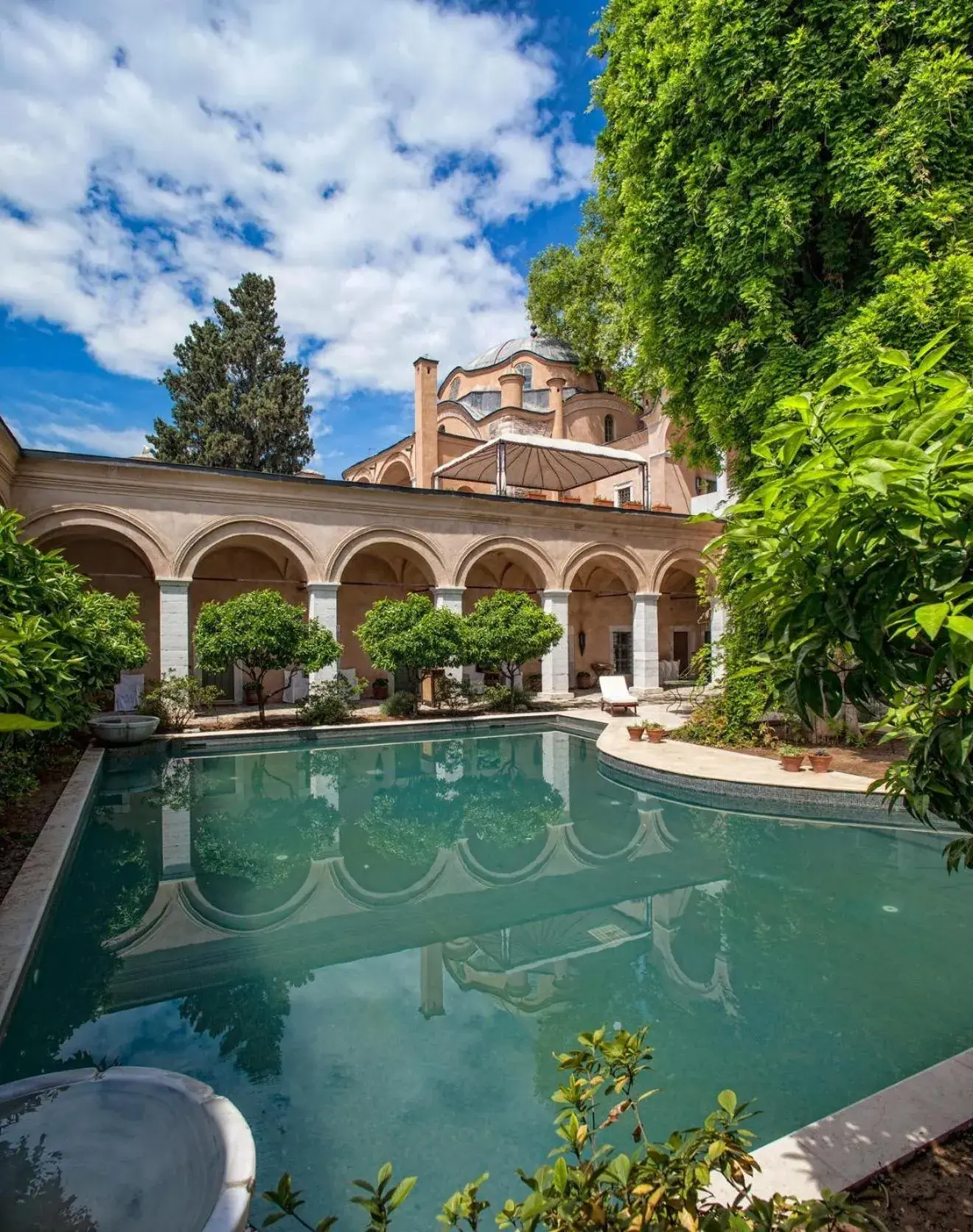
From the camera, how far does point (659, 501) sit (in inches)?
922

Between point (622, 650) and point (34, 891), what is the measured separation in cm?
2063

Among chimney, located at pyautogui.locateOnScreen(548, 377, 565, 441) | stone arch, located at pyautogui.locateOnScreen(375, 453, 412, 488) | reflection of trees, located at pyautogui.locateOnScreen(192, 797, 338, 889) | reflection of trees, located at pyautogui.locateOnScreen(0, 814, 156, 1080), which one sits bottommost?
reflection of trees, located at pyautogui.locateOnScreen(192, 797, 338, 889)

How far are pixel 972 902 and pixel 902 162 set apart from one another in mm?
8849

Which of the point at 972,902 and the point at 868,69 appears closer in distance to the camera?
the point at 972,902

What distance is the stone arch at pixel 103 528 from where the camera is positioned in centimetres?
1315

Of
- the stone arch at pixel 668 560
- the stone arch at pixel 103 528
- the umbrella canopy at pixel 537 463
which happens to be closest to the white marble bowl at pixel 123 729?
the stone arch at pixel 103 528

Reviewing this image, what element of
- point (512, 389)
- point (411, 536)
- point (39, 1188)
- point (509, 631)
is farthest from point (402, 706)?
point (512, 389)

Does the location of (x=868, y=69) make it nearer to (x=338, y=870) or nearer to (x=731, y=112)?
(x=731, y=112)

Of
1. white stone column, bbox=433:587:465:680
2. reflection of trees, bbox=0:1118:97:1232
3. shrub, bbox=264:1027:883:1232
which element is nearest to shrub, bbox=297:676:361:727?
white stone column, bbox=433:587:465:680

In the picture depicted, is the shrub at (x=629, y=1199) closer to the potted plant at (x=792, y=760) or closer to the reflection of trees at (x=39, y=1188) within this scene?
the reflection of trees at (x=39, y=1188)

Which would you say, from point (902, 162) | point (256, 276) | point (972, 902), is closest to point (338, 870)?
point (972, 902)

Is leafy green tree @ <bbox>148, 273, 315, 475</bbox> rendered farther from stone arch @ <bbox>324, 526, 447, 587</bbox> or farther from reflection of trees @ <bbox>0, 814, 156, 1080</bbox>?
reflection of trees @ <bbox>0, 814, 156, 1080</bbox>

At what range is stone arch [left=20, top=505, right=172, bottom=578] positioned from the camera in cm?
1315

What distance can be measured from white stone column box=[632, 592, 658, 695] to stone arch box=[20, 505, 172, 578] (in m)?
12.8
